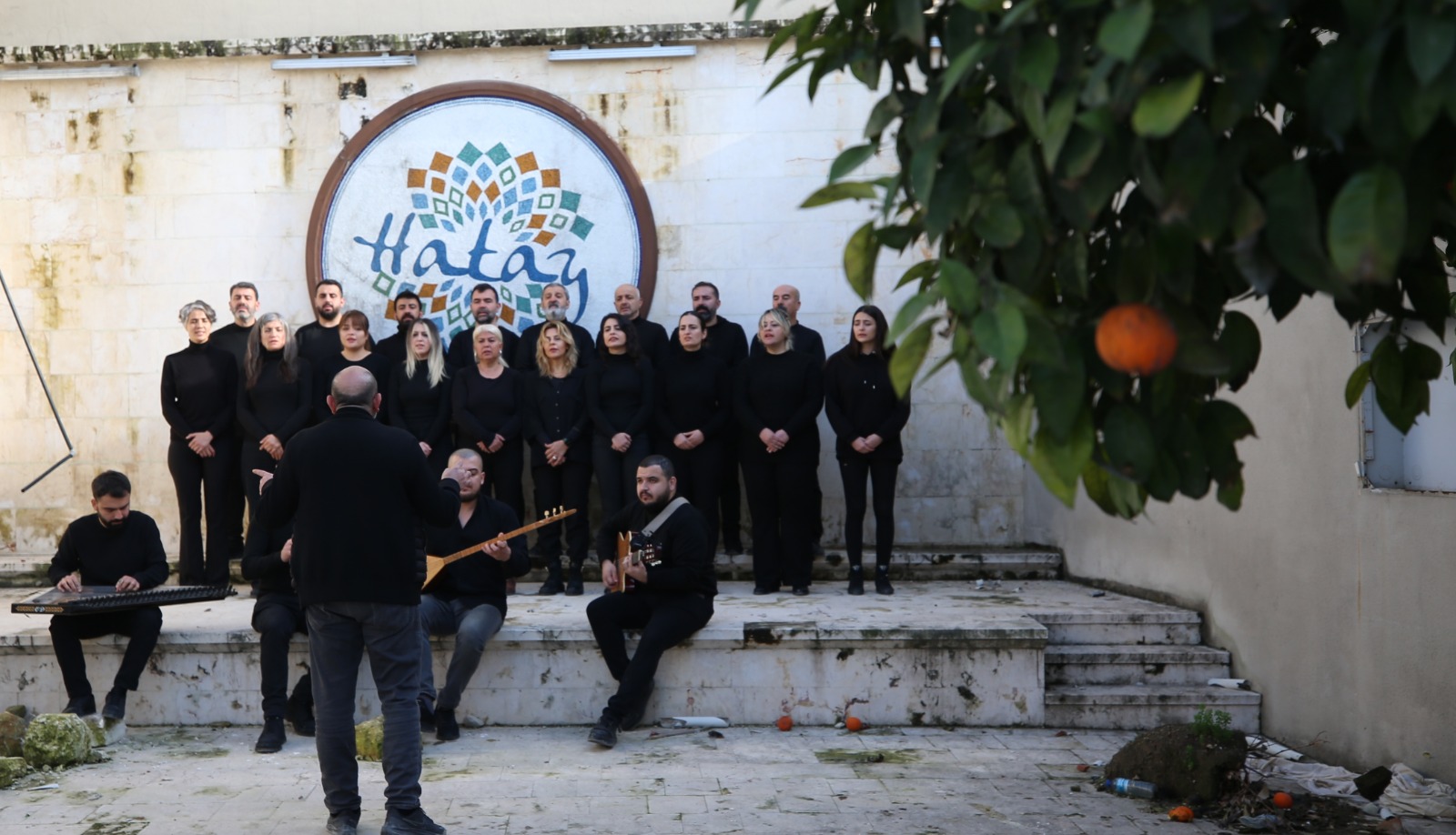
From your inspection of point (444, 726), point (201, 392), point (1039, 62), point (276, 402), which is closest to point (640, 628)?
point (444, 726)

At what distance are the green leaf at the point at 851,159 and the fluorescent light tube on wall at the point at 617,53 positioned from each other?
26.4ft

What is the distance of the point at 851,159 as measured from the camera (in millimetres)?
2148

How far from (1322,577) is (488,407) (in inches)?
188

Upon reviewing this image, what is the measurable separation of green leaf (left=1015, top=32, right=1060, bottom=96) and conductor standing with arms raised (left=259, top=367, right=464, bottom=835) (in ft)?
11.8

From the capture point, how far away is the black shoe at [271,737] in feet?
21.2

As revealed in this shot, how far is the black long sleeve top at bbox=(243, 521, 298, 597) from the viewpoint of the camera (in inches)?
267

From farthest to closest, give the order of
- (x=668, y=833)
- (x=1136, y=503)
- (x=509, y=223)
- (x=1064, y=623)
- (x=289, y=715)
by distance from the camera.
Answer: (x=509, y=223), (x=1064, y=623), (x=289, y=715), (x=668, y=833), (x=1136, y=503)

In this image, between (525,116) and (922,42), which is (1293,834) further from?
(525,116)

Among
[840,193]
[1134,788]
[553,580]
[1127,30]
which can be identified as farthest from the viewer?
[553,580]

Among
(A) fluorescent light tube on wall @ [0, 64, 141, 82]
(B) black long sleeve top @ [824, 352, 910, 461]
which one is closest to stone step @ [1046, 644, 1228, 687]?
(B) black long sleeve top @ [824, 352, 910, 461]

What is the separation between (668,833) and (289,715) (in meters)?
2.51

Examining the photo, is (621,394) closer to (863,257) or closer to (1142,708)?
(1142,708)

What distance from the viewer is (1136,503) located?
2189 mm

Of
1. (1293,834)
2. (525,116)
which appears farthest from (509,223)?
(1293,834)
